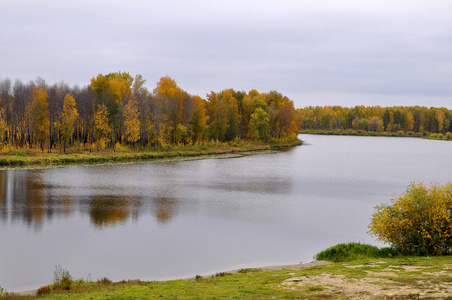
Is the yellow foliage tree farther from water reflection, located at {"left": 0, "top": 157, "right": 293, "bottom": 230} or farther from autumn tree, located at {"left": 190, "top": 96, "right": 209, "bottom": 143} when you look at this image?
autumn tree, located at {"left": 190, "top": 96, "right": 209, "bottom": 143}

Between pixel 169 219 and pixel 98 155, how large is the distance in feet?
117

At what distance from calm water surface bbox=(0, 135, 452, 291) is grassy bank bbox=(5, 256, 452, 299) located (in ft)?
9.79

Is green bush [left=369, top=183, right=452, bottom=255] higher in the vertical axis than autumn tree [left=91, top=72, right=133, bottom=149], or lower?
lower

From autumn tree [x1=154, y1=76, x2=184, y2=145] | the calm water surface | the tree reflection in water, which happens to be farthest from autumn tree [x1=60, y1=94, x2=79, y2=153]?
the tree reflection in water

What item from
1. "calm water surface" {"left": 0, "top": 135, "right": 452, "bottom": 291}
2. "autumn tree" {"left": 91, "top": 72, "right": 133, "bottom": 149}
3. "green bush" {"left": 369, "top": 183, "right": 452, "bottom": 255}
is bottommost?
"calm water surface" {"left": 0, "top": 135, "right": 452, "bottom": 291}

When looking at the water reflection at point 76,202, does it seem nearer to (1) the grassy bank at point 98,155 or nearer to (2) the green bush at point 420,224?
(1) the grassy bank at point 98,155

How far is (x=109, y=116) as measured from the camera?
2677 inches

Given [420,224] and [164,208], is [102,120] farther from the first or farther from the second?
[420,224]

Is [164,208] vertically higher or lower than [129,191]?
lower

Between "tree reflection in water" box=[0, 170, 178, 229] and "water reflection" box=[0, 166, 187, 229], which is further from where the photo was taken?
"water reflection" box=[0, 166, 187, 229]

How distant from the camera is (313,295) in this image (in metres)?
10.2

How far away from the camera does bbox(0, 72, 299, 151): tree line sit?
2402 inches

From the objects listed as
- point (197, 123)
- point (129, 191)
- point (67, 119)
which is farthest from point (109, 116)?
point (129, 191)

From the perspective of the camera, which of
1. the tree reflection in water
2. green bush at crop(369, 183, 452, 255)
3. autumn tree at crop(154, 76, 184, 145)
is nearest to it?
green bush at crop(369, 183, 452, 255)
